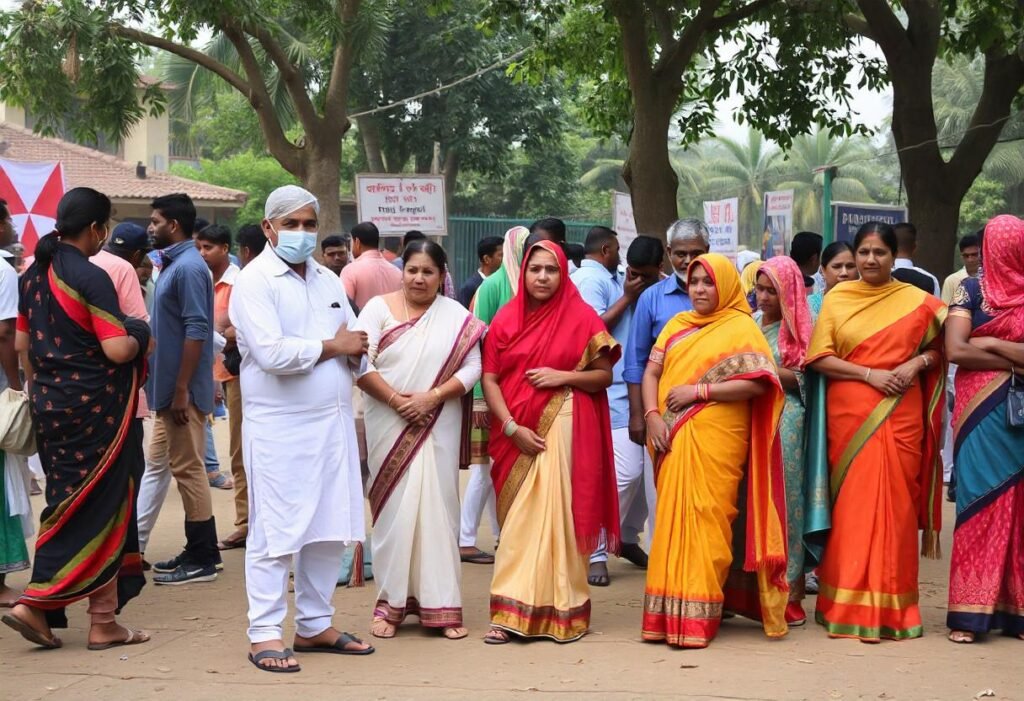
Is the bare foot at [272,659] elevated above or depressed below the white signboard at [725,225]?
below

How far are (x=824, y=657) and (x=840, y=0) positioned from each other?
25.7 ft

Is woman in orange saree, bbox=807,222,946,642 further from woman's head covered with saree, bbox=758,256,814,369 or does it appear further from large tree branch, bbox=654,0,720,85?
large tree branch, bbox=654,0,720,85

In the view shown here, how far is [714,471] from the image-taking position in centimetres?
573

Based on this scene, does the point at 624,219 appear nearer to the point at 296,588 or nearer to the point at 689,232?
the point at 689,232

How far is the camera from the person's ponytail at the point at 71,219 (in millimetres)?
5633

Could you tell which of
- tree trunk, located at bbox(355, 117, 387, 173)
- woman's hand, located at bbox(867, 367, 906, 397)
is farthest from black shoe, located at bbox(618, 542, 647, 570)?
tree trunk, located at bbox(355, 117, 387, 173)

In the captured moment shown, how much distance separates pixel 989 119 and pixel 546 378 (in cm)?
746

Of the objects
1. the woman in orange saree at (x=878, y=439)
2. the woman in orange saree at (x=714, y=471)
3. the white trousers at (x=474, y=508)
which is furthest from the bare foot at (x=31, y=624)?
the woman in orange saree at (x=878, y=439)

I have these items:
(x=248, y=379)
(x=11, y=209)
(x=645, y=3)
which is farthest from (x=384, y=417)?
(x=645, y=3)

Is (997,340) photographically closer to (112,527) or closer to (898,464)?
(898,464)

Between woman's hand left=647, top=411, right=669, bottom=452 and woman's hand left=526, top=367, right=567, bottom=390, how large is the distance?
1.42 ft

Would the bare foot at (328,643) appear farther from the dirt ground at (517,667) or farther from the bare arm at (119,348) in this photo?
the bare arm at (119,348)

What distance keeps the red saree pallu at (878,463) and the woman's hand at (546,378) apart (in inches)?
46.0

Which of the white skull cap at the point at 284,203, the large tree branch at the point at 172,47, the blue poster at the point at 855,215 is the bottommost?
the white skull cap at the point at 284,203
